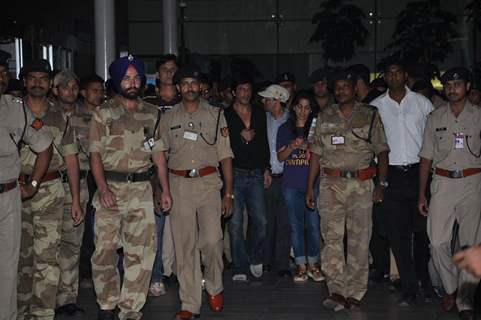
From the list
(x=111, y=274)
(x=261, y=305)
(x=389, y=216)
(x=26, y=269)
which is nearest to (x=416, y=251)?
(x=389, y=216)

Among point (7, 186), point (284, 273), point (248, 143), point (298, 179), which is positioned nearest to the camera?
point (7, 186)

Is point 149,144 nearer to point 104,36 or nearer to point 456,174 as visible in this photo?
point 456,174

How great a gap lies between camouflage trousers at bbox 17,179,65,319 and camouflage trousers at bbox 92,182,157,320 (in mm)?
333

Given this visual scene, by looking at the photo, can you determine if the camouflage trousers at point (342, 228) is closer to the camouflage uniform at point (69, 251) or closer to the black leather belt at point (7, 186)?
the camouflage uniform at point (69, 251)

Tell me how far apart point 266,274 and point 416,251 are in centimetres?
192

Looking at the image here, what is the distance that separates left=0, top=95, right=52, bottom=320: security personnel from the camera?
677cm

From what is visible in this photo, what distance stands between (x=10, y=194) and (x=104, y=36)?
19.1 feet

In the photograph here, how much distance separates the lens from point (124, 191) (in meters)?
7.59

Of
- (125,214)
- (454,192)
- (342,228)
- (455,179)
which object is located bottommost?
(342,228)

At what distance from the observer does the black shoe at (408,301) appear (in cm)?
850

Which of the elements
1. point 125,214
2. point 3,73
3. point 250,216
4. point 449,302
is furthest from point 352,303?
point 3,73

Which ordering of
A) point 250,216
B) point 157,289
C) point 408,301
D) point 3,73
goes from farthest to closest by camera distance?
point 250,216
point 157,289
point 408,301
point 3,73

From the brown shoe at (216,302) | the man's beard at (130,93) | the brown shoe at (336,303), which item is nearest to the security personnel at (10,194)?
the man's beard at (130,93)

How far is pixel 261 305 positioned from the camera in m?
8.66
